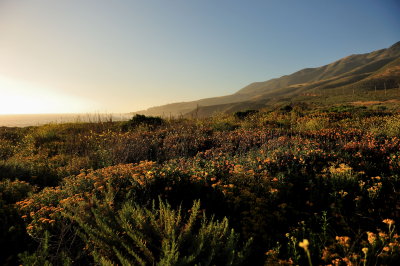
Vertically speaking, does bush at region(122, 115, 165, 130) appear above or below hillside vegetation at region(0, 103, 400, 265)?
above

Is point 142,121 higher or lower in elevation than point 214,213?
higher

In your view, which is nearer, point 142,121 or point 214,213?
point 214,213

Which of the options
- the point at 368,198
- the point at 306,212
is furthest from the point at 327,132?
the point at 306,212

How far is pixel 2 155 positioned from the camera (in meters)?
8.42

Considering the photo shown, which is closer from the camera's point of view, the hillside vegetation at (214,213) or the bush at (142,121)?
the hillside vegetation at (214,213)

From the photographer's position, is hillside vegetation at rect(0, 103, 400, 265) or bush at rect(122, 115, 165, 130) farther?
bush at rect(122, 115, 165, 130)

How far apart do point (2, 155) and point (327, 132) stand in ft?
39.6

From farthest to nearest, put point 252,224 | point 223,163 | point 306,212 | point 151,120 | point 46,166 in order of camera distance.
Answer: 1. point 151,120
2. point 46,166
3. point 223,163
4. point 306,212
5. point 252,224

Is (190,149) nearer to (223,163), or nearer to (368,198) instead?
(223,163)

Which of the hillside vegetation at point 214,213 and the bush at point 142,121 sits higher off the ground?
the bush at point 142,121

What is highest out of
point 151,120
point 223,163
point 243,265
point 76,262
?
point 151,120

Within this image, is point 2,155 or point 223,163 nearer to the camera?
point 223,163

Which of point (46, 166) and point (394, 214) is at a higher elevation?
point (46, 166)

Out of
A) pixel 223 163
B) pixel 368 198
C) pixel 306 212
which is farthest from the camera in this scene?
pixel 223 163
